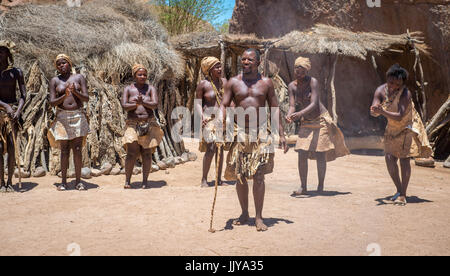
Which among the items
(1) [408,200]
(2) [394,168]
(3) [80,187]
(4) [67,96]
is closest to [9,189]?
(3) [80,187]

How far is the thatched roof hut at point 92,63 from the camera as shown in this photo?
22.5 ft

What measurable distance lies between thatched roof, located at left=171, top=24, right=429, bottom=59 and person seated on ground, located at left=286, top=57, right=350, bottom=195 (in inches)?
199

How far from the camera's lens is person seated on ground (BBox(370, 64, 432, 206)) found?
15.2 feet

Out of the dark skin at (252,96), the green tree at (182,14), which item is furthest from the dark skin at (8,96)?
the green tree at (182,14)

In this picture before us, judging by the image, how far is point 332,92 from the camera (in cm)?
1081

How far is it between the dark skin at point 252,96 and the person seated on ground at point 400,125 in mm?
1526

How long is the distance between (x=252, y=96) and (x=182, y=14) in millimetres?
19195

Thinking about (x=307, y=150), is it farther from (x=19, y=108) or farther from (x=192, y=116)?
(x=192, y=116)

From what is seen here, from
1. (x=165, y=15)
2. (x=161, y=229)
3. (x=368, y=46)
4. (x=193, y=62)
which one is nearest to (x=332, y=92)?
(x=368, y=46)

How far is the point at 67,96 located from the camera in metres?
5.41

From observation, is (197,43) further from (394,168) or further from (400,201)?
(400,201)

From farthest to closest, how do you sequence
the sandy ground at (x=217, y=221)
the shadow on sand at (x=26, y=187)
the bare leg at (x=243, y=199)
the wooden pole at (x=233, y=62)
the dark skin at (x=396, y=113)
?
1. the wooden pole at (x=233, y=62)
2. the shadow on sand at (x=26, y=187)
3. the dark skin at (x=396, y=113)
4. the bare leg at (x=243, y=199)
5. the sandy ground at (x=217, y=221)

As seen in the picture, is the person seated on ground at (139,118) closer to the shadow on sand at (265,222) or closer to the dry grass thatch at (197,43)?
the shadow on sand at (265,222)

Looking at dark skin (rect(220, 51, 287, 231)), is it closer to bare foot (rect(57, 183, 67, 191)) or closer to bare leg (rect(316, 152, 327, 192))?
bare leg (rect(316, 152, 327, 192))
